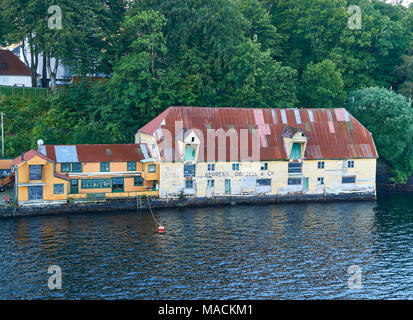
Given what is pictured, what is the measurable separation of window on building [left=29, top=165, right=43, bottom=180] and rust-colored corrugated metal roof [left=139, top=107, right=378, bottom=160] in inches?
731


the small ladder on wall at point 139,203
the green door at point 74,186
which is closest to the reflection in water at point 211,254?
the small ladder on wall at point 139,203

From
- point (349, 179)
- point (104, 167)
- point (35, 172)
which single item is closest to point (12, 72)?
point (104, 167)

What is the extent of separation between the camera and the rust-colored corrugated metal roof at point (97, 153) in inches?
3051

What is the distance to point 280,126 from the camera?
89188mm

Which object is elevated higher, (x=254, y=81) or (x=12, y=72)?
(x=12, y=72)

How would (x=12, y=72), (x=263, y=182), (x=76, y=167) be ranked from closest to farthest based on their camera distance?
(x=76, y=167)
(x=263, y=182)
(x=12, y=72)

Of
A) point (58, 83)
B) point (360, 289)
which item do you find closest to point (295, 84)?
point (58, 83)

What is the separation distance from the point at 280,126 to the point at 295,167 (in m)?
7.97

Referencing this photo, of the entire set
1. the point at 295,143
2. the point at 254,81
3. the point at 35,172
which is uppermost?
the point at 254,81
